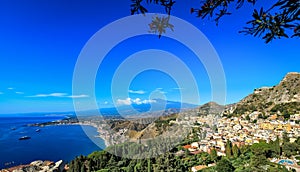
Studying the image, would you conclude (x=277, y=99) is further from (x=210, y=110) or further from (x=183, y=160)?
(x=183, y=160)

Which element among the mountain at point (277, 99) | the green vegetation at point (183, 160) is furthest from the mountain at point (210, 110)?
the green vegetation at point (183, 160)

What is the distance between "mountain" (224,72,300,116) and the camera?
78.7 ft

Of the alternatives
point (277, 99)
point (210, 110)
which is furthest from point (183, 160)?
point (277, 99)

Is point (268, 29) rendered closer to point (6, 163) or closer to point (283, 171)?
point (283, 171)

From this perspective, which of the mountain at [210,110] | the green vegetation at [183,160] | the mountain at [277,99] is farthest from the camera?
the mountain at [210,110]

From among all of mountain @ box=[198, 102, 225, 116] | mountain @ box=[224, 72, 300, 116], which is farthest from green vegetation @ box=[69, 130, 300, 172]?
mountain @ box=[198, 102, 225, 116]

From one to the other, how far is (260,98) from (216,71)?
32962 millimetres

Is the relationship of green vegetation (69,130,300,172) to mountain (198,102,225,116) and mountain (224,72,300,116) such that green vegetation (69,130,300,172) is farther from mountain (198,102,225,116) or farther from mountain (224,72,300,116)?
mountain (198,102,225,116)

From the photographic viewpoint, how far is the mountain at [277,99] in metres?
24.0

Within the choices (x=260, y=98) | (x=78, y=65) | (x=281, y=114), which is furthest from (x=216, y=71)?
(x=260, y=98)

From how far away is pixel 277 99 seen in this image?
28.0m

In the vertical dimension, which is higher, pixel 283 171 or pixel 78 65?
pixel 78 65

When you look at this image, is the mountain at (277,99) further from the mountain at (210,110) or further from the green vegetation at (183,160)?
the green vegetation at (183,160)

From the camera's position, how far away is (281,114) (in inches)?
890
